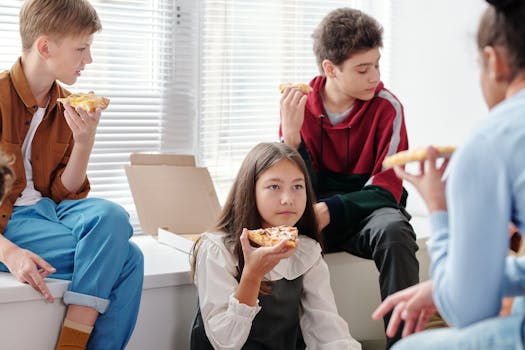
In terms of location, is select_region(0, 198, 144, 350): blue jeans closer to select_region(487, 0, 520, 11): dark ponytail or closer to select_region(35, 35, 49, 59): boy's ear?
select_region(35, 35, 49, 59): boy's ear

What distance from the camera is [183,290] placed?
7.51 feet

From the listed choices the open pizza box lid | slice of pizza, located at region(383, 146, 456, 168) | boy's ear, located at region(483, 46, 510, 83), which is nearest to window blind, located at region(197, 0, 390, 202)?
the open pizza box lid

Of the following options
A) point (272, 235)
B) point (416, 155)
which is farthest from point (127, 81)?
point (416, 155)

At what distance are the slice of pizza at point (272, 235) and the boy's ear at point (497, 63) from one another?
85cm

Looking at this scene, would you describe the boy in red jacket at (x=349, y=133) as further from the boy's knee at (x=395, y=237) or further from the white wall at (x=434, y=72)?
the white wall at (x=434, y=72)

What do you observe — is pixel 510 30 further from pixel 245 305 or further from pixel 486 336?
pixel 245 305

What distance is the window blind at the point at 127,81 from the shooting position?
111 inches

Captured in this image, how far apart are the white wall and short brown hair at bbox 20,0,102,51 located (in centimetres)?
159

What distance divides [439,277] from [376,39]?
148 cm

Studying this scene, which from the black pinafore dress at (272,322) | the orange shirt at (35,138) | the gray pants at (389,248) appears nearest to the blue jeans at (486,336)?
the black pinafore dress at (272,322)

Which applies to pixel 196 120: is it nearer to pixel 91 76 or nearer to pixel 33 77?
pixel 91 76

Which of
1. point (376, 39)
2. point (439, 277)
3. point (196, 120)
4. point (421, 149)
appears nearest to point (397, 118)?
point (376, 39)

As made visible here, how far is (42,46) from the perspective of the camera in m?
2.18

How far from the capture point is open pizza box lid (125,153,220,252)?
2.66 metres
